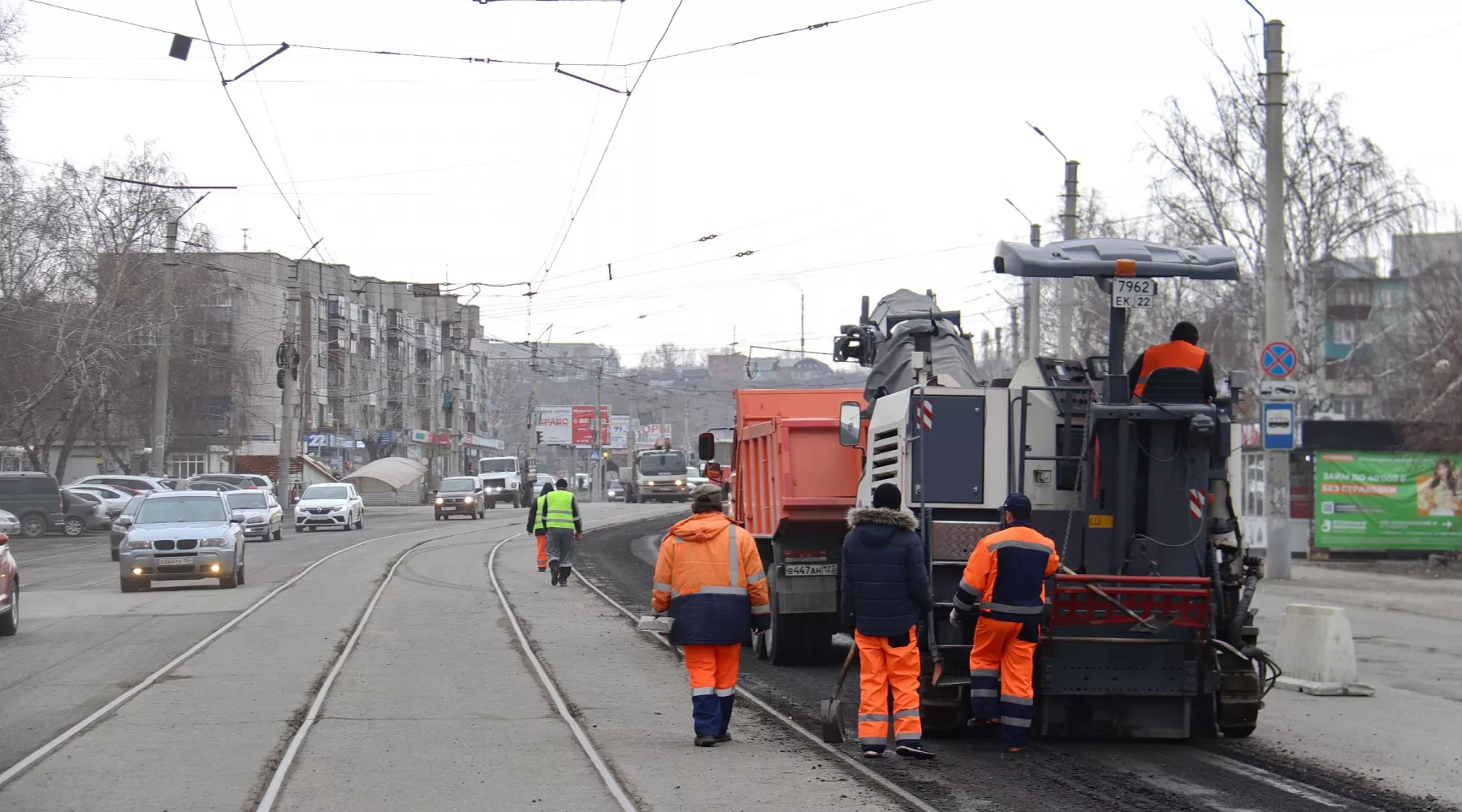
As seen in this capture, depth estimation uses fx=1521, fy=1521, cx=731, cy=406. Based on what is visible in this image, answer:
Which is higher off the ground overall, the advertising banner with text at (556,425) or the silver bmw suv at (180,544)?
the advertising banner with text at (556,425)

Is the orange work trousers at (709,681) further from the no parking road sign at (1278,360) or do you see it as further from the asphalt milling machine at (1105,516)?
the no parking road sign at (1278,360)

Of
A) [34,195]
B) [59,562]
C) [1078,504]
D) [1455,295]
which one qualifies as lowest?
[59,562]

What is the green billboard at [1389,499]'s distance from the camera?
29938 mm

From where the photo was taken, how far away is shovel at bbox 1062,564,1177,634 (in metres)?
10.0

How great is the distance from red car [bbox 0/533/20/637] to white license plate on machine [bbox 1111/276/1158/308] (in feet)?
39.7

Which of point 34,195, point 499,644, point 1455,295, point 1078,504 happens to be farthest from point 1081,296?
point 1078,504

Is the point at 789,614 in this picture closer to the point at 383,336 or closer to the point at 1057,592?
the point at 1057,592

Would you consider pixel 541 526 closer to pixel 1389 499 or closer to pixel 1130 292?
pixel 1130 292

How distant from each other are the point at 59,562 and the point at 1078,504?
28.9 m

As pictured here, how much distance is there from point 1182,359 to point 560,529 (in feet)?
51.6

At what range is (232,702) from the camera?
38.3 feet

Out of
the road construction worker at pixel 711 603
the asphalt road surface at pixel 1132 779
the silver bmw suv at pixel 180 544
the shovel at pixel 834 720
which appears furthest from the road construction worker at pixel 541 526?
the shovel at pixel 834 720

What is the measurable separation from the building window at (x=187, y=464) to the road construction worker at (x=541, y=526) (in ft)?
186

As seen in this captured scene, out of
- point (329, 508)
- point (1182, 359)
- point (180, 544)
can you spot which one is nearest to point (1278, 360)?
point (1182, 359)
